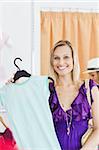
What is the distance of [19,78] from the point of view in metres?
1.38

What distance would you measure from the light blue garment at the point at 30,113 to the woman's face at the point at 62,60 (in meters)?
0.08

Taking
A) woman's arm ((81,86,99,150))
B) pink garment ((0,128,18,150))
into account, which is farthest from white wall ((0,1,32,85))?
woman's arm ((81,86,99,150))

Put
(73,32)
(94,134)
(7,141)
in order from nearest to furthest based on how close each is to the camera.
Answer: (94,134) → (7,141) → (73,32)

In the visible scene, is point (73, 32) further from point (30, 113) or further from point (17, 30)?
point (30, 113)

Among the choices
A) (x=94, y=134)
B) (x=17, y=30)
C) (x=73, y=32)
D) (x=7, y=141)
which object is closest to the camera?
(x=94, y=134)

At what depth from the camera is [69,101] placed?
132 cm

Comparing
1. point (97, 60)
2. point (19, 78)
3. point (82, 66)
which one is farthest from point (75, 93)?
point (82, 66)

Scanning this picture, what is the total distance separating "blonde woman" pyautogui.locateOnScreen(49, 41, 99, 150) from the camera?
51.1 inches

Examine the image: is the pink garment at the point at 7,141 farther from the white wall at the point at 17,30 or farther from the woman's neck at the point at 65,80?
the white wall at the point at 17,30

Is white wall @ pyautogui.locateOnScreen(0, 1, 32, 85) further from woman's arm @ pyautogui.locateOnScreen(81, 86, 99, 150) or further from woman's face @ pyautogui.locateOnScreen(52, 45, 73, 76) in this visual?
woman's arm @ pyautogui.locateOnScreen(81, 86, 99, 150)

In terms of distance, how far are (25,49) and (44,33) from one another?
0.22 m

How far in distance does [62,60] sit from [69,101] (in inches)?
7.4

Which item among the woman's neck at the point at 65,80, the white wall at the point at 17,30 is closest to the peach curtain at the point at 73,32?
the white wall at the point at 17,30

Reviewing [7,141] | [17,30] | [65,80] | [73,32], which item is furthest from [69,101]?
[73,32]
